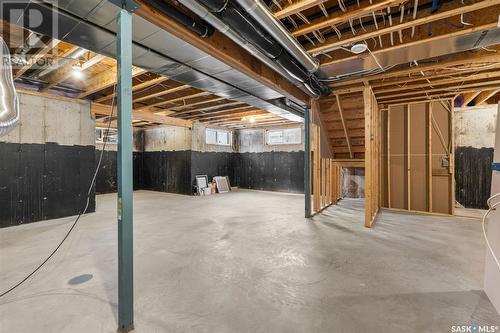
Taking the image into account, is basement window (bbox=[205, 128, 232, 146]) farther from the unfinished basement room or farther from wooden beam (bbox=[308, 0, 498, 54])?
wooden beam (bbox=[308, 0, 498, 54])

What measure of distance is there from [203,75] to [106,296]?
2524 millimetres

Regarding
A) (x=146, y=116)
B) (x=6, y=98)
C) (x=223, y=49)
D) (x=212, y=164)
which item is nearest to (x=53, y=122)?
(x=146, y=116)

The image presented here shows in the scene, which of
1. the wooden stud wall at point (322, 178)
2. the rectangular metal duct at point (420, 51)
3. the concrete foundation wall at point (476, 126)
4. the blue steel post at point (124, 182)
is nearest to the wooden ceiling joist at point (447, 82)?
the rectangular metal duct at point (420, 51)

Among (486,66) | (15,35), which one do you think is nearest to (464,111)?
(486,66)

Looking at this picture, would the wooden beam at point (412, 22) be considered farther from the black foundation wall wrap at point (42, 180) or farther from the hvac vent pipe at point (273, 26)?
the black foundation wall wrap at point (42, 180)

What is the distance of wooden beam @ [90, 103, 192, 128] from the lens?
5.08 meters

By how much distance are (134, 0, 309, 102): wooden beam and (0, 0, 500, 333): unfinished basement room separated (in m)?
0.02

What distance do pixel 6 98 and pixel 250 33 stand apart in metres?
2.16

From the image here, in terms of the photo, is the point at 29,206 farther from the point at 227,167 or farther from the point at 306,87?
the point at 227,167

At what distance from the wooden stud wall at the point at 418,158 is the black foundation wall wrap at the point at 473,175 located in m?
1.26

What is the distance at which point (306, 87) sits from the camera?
350cm

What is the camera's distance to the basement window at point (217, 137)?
8.36m

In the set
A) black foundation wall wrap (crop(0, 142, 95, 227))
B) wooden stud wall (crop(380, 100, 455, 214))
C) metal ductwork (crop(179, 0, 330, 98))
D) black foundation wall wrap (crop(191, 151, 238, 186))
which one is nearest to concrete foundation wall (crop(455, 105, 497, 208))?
wooden stud wall (crop(380, 100, 455, 214))

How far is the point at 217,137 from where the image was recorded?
8.73 metres
